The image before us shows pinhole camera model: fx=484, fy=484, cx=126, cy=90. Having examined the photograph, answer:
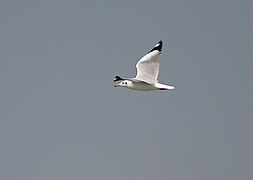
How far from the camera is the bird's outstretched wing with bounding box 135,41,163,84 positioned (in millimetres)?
28092

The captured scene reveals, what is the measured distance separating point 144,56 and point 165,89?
3427 millimetres

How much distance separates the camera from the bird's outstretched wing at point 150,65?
92.2 ft

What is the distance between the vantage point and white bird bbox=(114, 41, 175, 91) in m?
26.5

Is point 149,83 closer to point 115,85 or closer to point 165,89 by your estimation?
point 165,89

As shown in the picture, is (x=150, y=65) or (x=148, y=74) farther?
(x=150, y=65)

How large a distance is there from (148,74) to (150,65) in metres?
0.69

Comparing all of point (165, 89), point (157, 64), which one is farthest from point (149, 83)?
point (157, 64)

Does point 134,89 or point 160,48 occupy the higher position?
point 160,48

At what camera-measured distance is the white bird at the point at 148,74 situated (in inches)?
1042

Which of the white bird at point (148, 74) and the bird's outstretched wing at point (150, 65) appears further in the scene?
the bird's outstretched wing at point (150, 65)

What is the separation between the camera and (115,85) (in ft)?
93.2

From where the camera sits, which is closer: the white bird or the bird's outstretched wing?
the white bird

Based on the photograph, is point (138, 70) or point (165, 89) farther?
point (138, 70)

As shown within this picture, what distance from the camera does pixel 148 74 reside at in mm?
28172
